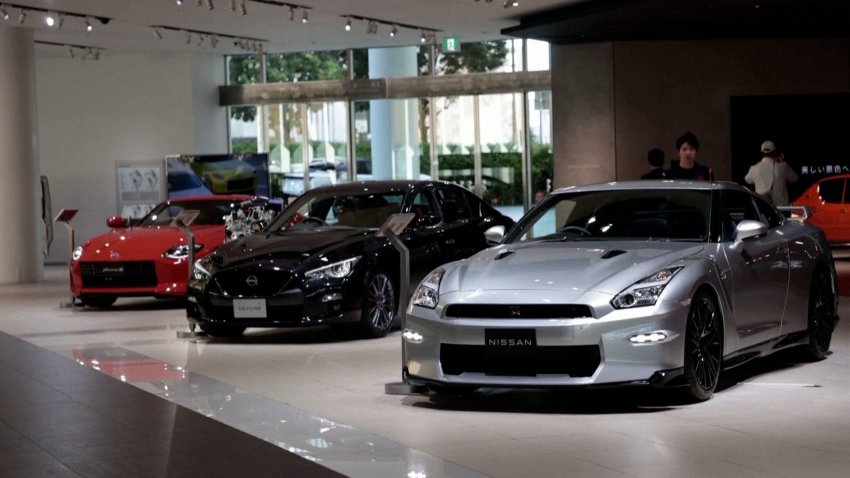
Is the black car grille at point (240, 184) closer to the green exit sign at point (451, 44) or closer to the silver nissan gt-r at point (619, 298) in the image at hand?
the green exit sign at point (451, 44)

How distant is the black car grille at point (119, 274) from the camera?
14914 mm

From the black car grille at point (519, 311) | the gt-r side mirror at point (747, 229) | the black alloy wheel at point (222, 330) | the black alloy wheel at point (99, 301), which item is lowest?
the black alloy wheel at point (99, 301)

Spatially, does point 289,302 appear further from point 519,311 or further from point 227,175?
point 227,175

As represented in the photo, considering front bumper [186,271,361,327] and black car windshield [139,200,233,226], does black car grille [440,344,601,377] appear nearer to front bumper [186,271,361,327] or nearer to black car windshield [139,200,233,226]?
front bumper [186,271,361,327]

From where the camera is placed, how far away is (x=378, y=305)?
1171 centimetres

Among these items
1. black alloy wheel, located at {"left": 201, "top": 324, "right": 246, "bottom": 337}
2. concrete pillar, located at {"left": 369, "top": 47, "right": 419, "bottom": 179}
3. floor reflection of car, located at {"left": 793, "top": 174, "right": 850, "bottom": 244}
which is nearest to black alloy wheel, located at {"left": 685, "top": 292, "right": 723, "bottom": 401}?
black alloy wheel, located at {"left": 201, "top": 324, "right": 246, "bottom": 337}

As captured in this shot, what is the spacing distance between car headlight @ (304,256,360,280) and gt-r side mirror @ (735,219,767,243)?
12.9 feet

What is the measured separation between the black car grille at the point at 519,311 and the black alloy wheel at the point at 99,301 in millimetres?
8757

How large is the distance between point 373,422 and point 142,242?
822 centimetres

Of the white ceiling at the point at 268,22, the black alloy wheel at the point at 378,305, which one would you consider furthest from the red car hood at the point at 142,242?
the white ceiling at the point at 268,22

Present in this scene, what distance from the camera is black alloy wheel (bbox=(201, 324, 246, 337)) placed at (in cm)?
1154

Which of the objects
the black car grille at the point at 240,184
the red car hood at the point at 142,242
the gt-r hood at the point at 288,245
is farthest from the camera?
the black car grille at the point at 240,184

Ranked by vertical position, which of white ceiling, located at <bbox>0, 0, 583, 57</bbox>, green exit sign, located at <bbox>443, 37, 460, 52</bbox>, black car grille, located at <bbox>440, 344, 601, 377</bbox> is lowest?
black car grille, located at <bbox>440, 344, 601, 377</bbox>

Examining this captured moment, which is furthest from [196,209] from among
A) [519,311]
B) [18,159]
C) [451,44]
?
[519,311]
